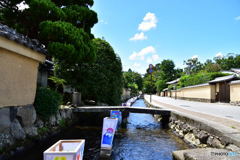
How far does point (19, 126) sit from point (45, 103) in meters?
1.56

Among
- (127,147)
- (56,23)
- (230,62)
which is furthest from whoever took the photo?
(230,62)

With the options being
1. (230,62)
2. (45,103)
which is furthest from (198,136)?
(230,62)

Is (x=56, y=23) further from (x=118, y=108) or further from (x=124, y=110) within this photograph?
(x=124, y=110)

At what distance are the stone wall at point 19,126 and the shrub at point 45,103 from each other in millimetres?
296

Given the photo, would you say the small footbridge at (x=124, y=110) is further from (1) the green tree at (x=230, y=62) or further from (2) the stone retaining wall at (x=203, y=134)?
(1) the green tree at (x=230, y=62)

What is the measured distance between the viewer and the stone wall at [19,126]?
484cm

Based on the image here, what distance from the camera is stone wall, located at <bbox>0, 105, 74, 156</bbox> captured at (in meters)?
4.84

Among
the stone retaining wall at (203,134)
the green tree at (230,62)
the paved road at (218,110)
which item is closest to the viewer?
the stone retaining wall at (203,134)

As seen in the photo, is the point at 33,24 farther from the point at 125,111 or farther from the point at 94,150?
the point at 125,111

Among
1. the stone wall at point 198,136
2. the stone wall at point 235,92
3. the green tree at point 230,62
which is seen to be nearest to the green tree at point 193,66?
the green tree at point 230,62

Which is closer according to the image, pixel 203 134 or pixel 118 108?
pixel 203 134

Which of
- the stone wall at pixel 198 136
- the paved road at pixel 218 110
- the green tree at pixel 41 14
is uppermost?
the green tree at pixel 41 14

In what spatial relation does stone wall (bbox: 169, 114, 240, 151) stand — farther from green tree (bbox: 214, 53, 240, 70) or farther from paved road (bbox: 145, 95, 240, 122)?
green tree (bbox: 214, 53, 240, 70)

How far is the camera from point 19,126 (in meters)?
5.46
